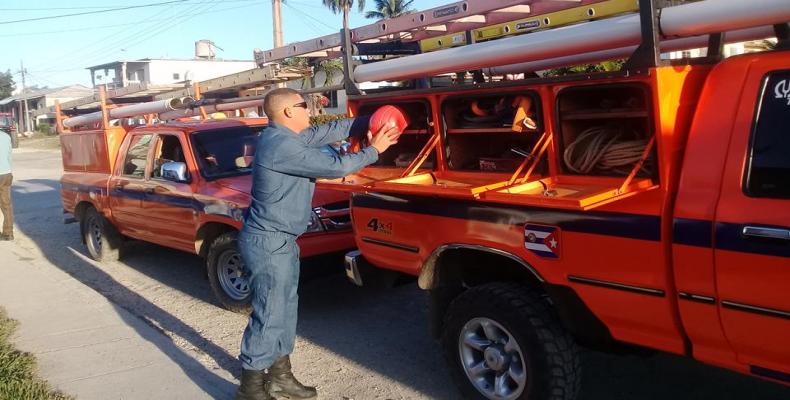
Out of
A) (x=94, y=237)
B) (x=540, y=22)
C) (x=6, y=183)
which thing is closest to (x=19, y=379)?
(x=540, y=22)

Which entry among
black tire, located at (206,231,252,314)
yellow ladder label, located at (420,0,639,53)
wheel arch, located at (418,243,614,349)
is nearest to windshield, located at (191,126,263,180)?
black tire, located at (206,231,252,314)

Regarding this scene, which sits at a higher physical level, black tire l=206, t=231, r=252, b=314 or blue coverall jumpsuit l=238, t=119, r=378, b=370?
blue coverall jumpsuit l=238, t=119, r=378, b=370

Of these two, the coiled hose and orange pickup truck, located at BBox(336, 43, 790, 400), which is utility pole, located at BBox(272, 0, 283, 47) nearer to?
orange pickup truck, located at BBox(336, 43, 790, 400)

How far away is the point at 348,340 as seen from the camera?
5.52m

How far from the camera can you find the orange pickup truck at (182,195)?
20.1ft

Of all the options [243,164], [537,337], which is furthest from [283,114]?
[243,164]

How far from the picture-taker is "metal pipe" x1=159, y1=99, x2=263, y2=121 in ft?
27.4

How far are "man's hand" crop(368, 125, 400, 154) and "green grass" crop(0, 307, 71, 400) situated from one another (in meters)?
2.47

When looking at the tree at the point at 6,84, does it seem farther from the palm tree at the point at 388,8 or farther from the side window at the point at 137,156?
the side window at the point at 137,156

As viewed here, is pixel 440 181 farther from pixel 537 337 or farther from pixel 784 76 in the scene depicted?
pixel 784 76

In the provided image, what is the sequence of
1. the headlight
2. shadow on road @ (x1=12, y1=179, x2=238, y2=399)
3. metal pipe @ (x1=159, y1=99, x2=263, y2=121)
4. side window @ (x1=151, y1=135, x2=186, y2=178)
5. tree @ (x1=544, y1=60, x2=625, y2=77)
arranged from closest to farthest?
shadow on road @ (x1=12, y1=179, x2=238, y2=399)
tree @ (x1=544, y1=60, x2=625, y2=77)
the headlight
side window @ (x1=151, y1=135, x2=186, y2=178)
metal pipe @ (x1=159, y1=99, x2=263, y2=121)

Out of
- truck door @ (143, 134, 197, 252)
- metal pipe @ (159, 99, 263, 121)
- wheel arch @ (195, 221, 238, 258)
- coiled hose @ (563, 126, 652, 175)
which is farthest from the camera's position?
metal pipe @ (159, 99, 263, 121)

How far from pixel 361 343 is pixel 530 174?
7.63 feet

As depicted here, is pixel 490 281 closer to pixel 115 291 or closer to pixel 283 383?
pixel 283 383
